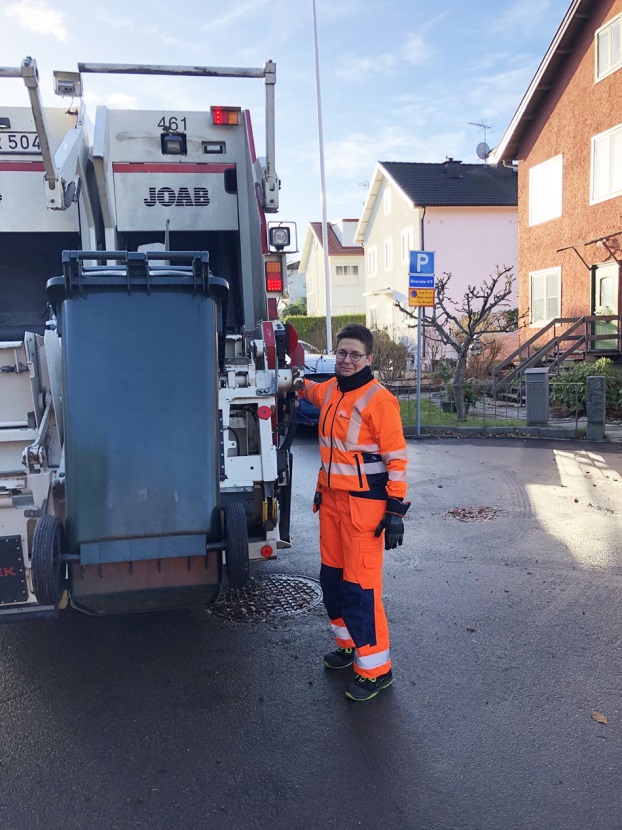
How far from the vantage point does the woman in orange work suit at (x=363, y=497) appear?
3416mm

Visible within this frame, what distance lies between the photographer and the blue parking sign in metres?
10.4

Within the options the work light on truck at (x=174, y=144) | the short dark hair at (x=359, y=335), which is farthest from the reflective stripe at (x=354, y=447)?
the work light on truck at (x=174, y=144)

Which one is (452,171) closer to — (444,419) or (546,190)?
(546,190)

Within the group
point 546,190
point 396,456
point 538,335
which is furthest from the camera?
point 546,190

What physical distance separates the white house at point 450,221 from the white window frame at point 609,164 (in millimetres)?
9107

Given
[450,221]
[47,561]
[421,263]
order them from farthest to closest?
[450,221] < [421,263] < [47,561]

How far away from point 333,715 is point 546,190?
18.6 metres

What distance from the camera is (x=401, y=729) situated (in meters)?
3.17

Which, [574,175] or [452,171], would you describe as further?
[452,171]

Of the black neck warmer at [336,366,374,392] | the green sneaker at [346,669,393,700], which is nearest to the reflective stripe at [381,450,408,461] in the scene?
the black neck warmer at [336,366,374,392]

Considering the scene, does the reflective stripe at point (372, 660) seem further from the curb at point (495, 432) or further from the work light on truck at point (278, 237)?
the curb at point (495, 432)

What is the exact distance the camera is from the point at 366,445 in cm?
351

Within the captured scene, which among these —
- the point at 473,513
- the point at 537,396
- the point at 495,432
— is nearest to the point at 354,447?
the point at 473,513

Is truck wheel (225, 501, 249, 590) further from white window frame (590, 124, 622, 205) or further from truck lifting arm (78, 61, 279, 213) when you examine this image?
white window frame (590, 124, 622, 205)
